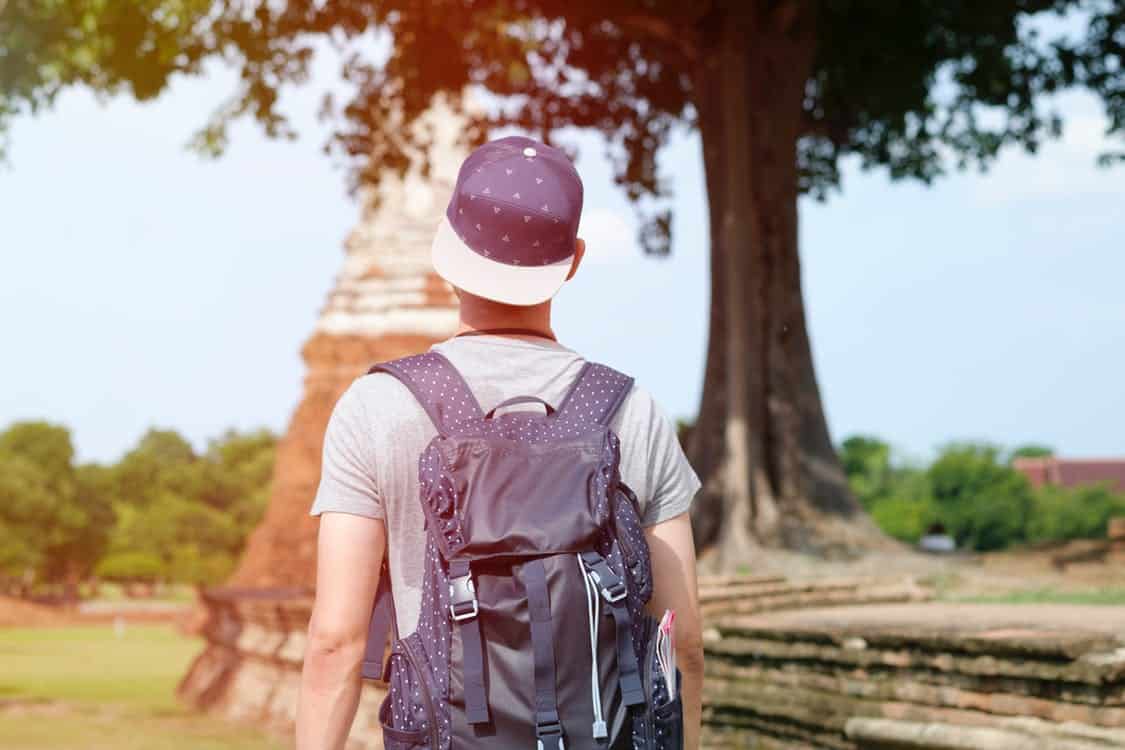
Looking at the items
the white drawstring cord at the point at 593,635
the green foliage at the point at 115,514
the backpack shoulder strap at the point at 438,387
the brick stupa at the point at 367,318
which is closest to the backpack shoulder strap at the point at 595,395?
the backpack shoulder strap at the point at 438,387

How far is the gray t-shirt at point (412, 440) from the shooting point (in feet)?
7.72

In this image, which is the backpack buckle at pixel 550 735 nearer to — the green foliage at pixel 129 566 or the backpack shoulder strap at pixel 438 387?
the backpack shoulder strap at pixel 438 387

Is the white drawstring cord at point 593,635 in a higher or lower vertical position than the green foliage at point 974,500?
lower

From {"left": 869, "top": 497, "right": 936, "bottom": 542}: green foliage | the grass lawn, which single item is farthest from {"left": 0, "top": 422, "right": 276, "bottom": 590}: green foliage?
{"left": 869, "top": 497, "right": 936, "bottom": 542}: green foliage

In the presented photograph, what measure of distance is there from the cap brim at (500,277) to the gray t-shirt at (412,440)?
9 cm

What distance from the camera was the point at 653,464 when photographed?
2457 mm

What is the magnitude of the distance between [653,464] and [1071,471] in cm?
5078

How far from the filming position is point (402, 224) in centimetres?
2298

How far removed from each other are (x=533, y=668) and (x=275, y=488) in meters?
20.7

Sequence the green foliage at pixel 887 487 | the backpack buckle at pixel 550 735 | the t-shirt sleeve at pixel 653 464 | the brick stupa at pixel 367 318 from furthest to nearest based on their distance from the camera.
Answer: the green foliage at pixel 887 487 → the brick stupa at pixel 367 318 → the t-shirt sleeve at pixel 653 464 → the backpack buckle at pixel 550 735

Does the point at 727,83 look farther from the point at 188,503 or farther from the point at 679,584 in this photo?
the point at 188,503

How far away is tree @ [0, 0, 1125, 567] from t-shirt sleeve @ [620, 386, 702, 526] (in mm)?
9774

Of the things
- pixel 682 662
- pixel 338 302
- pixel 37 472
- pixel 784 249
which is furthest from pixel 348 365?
pixel 682 662

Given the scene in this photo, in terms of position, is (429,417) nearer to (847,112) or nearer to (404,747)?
(404,747)
